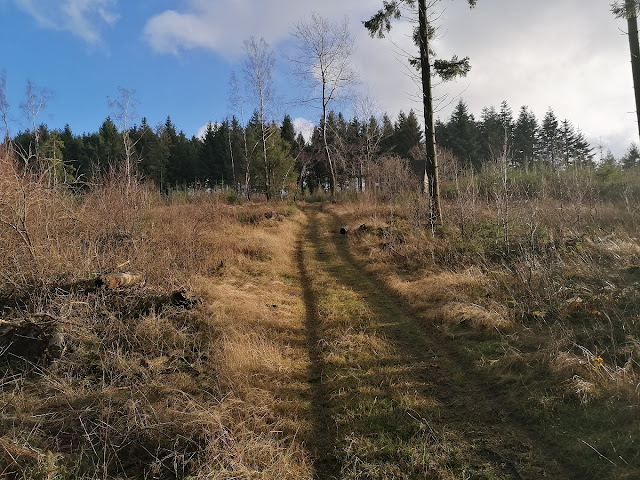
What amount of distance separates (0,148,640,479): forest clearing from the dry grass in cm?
3

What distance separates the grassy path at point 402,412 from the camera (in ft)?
10.1

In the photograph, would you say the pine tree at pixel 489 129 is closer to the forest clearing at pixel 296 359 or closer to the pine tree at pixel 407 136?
the pine tree at pixel 407 136

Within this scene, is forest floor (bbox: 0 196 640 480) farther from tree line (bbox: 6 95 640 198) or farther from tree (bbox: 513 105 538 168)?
tree (bbox: 513 105 538 168)

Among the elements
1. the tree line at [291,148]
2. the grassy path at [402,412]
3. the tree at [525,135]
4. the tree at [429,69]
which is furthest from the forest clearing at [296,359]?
the tree at [525,135]

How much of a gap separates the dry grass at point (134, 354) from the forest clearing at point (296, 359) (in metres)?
0.03

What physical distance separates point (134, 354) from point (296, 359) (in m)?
2.23

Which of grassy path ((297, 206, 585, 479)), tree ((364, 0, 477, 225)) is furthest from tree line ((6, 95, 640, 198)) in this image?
grassy path ((297, 206, 585, 479))

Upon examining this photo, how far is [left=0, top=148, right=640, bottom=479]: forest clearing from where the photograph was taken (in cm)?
310

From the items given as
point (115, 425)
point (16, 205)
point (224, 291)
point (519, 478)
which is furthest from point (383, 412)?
point (16, 205)

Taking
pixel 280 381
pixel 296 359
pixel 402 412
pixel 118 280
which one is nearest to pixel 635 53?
pixel 402 412

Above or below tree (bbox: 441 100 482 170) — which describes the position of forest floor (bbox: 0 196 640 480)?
below

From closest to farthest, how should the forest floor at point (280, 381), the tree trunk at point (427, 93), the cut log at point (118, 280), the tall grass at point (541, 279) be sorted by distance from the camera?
the forest floor at point (280, 381) < the tall grass at point (541, 279) < the cut log at point (118, 280) < the tree trunk at point (427, 93)

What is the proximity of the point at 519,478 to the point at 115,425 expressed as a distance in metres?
3.57

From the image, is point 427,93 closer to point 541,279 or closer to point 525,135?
point 541,279
